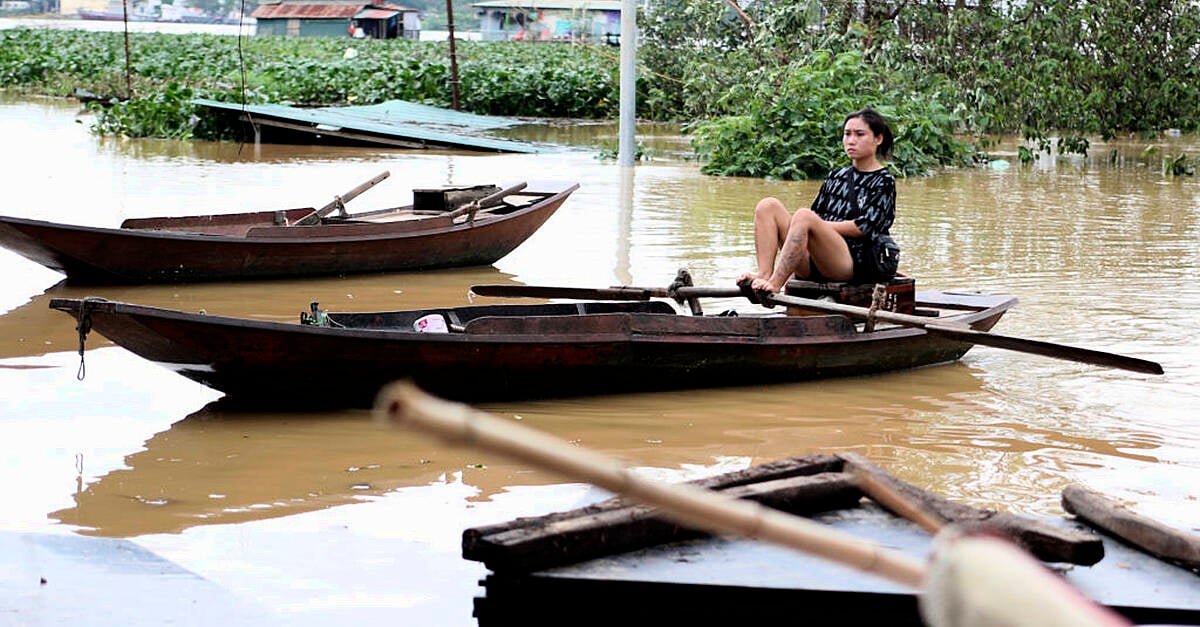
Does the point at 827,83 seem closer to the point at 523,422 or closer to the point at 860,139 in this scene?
the point at 860,139

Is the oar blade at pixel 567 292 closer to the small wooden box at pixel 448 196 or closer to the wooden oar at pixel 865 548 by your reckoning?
the small wooden box at pixel 448 196

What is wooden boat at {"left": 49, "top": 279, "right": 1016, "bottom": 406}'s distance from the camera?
4.98 m

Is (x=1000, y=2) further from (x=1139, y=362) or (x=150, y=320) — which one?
(x=150, y=320)

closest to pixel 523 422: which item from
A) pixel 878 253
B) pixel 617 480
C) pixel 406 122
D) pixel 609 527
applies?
pixel 878 253

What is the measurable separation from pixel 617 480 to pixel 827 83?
14992mm

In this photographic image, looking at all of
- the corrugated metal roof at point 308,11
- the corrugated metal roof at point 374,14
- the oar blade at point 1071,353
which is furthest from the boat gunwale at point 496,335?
the corrugated metal roof at point 374,14

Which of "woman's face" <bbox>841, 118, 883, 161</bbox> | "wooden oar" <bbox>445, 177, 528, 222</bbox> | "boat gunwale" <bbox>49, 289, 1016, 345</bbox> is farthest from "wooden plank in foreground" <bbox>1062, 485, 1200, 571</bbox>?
"wooden oar" <bbox>445, 177, 528, 222</bbox>

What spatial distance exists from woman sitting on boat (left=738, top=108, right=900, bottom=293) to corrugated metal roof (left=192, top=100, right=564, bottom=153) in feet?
38.5

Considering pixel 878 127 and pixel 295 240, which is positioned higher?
pixel 878 127

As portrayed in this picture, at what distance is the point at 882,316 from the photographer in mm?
5723

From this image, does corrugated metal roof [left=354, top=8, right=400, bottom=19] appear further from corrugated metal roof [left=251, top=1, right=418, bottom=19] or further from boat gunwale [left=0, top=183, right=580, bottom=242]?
boat gunwale [left=0, top=183, right=580, bottom=242]

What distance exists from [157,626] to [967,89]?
54.9 ft

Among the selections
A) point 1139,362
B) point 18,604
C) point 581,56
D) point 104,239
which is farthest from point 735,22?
point 18,604

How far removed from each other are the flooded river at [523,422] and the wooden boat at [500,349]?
9 centimetres
